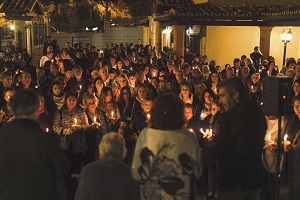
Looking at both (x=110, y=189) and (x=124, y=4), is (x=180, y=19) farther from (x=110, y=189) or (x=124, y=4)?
(x=124, y=4)

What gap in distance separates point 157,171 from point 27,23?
2160 cm

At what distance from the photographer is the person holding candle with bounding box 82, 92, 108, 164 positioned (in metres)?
7.25

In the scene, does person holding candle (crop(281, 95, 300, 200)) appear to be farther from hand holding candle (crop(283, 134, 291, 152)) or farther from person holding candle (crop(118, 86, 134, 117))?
person holding candle (crop(118, 86, 134, 117))

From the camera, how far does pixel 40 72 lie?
11.3 m

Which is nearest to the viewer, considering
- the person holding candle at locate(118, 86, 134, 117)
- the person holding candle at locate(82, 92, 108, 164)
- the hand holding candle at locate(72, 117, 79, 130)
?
the hand holding candle at locate(72, 117, 79, 130)

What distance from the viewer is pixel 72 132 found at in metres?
7.00

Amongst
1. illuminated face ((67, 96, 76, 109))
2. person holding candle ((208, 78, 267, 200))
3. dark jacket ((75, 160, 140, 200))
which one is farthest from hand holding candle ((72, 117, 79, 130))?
dark jacket ((75, 160, 140, 200))

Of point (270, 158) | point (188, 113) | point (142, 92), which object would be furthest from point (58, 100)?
point (270, 158)

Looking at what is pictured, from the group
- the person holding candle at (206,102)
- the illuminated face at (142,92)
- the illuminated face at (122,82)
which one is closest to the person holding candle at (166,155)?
the person holding candle at (206,102)

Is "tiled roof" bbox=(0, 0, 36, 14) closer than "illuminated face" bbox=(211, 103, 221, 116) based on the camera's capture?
No

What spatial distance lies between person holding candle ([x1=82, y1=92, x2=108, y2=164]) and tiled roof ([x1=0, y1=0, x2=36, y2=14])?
622 inches

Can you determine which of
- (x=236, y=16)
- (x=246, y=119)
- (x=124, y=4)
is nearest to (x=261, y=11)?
(x=236, y=16)

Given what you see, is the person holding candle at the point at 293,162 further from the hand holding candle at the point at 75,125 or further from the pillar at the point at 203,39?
the pillar at the point at 203,39

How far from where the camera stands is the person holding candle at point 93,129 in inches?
285
